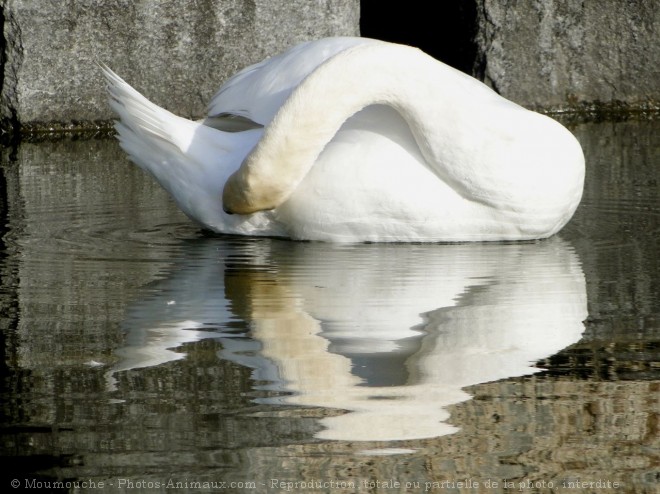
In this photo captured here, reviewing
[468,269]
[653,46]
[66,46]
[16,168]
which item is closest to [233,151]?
[468,269]

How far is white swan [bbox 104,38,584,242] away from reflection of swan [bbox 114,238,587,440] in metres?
0.10

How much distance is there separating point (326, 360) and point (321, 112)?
1831mm

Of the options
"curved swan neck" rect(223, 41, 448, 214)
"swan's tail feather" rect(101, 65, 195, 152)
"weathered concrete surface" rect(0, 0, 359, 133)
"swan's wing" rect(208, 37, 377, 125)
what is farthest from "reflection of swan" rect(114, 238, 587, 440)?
"weathered concrete surface" rect(0, 0, 359, 133)

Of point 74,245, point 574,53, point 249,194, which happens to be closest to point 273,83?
point 249,194

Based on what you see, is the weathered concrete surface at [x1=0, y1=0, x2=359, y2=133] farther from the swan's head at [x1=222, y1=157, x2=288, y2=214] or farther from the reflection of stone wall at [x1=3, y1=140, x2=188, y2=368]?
the swan's head at [x1=222, y1=157, x2=288, y2=214]

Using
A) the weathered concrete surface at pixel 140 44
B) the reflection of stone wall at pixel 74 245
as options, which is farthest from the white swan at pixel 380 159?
the weathered concrete surface at pixel 140 44

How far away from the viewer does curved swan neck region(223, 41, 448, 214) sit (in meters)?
5.40

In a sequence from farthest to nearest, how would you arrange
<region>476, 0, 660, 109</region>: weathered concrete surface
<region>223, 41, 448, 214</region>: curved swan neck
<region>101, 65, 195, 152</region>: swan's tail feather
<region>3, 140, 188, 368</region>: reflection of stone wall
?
<region>476, 0, 660, 109</region>: weathered concrete surface → <region>101, 65, 195, 152</region>: swan's tail feather → <region>223, 41, 448, 214</region>: curved swan neck → <region>3, 140, 188, 368</region>: reflection of stone wall

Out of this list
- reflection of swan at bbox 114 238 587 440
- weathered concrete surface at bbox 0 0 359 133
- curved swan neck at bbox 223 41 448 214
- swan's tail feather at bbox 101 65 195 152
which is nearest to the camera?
reflection of swan at bbox 114 238 587 440

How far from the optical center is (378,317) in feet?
14.3

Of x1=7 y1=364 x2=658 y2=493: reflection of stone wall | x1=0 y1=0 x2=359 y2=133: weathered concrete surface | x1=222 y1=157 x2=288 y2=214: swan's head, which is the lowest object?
x1=7 y1=364 x2=658 y2=493: reflection of stone wall

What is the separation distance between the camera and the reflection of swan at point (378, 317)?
11.5 feet

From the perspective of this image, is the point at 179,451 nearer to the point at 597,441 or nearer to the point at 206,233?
the point at 597,441

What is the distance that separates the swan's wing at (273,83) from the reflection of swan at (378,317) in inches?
21.8
